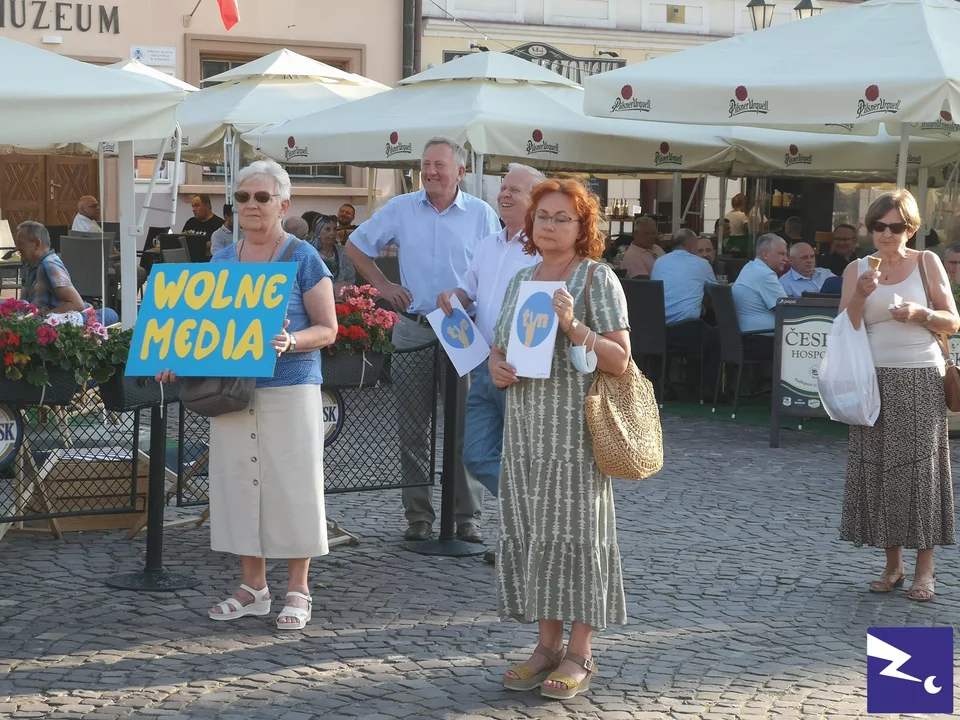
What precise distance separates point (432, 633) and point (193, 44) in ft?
67.9

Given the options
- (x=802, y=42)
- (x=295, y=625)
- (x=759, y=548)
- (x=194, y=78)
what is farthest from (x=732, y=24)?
(x=295, y=625)

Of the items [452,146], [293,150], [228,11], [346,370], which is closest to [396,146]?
[293,150]

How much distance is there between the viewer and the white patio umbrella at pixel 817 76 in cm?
1009

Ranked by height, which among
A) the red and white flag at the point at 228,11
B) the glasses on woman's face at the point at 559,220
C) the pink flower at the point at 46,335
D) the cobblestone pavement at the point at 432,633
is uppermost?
the red and white flag at the point at 228,11

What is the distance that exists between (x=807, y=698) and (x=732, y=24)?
27.0m

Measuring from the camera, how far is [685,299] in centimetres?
1275

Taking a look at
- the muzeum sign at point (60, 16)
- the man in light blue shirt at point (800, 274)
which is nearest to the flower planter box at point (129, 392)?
the man in light blue shirt at point (800, 274)

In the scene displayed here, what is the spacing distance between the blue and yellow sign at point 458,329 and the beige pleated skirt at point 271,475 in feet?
2.99

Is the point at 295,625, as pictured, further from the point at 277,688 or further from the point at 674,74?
the point at 674,74

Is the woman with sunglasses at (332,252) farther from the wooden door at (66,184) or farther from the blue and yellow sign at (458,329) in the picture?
the wooden door at (66,184)

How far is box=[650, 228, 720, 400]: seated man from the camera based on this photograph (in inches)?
500

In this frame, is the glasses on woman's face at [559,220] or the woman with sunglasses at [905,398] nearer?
the glasses on woman's face at [559,220]

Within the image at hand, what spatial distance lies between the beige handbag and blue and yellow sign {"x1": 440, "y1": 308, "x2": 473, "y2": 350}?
1568 millimetres

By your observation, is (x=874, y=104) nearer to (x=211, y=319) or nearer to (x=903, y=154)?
(x=903, y=154)
